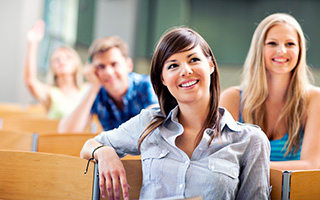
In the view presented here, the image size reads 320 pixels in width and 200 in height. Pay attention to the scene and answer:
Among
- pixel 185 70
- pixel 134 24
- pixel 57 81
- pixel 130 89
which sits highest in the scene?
pixel 185 70

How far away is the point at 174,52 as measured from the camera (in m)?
1.50

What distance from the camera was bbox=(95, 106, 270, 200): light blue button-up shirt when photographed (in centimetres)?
141

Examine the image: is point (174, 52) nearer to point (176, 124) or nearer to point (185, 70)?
point (185, 70)

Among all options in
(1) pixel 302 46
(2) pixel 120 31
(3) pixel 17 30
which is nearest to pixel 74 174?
(1) pixel 302 46

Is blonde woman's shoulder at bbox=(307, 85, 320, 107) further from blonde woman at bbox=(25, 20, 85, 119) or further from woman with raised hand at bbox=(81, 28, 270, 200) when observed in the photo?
blonde woman at bbox=(25, 20, 85, 119)

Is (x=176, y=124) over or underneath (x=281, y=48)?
underneath

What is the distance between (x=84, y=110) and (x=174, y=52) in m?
1.34

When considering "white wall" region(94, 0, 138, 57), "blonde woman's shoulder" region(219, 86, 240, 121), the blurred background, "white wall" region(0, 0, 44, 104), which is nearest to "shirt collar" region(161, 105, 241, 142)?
"blonde woman's shoulder" region(219, 86, 240, 121)

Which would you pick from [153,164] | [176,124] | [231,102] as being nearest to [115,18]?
[231,102]

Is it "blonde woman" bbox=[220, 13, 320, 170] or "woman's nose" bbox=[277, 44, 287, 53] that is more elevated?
"woman's nose" bbox=[277, 44, 287, 53]

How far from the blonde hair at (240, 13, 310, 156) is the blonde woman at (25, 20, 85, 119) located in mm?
2078

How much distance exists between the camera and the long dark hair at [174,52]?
4.95ft

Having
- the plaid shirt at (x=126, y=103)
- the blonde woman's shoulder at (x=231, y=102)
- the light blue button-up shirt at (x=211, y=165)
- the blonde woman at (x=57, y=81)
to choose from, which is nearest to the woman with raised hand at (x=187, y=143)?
the light blue button-up shirt at (x=211, y=165)

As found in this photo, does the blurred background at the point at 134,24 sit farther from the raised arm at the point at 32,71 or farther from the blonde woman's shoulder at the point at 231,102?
the blonde woman's shoulder at the point at 231,102
